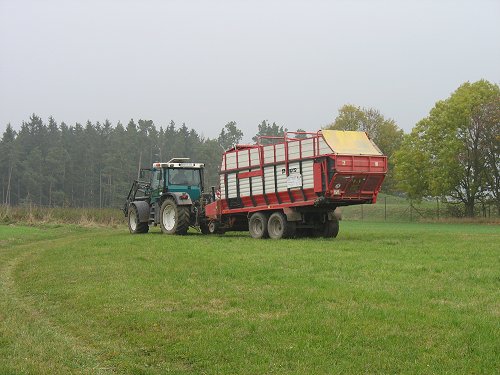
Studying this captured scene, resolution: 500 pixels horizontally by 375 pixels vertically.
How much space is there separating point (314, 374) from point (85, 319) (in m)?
4.20

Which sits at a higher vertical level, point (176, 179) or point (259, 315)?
point (176, 179)

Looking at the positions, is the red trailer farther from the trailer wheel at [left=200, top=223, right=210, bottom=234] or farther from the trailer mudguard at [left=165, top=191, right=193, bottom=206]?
the trailer wheel at [left=200, top=223, right=210, bottom=234]

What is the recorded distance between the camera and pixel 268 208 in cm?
2245

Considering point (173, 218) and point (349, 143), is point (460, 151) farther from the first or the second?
point (349, 143)

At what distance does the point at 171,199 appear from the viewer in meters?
25.9

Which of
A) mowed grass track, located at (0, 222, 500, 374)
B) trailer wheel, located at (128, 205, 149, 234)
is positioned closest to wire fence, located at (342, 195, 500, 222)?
trailer wheel, located at (128, 205, 149, 234)

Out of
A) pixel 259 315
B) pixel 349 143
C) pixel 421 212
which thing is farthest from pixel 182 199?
pixel 421 212

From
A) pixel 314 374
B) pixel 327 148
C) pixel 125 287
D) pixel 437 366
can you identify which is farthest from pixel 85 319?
pixel 327 148

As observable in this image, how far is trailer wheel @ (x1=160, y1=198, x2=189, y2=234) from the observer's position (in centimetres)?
2514

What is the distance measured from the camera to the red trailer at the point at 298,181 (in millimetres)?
20312

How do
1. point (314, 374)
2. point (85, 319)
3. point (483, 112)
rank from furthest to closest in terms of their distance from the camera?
point (483, 112), point (85, 319), point (314, 374)

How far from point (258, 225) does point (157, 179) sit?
5981 millimetres

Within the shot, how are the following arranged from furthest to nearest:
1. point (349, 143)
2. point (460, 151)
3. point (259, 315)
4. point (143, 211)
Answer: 1. point (460, 151)
2. point (143, 211)
3. point (349, 143)
4. point (259, 315)

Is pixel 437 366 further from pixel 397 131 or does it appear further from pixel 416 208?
pixel 397 131
